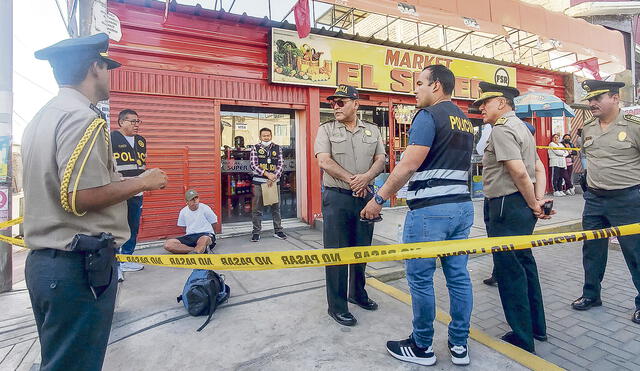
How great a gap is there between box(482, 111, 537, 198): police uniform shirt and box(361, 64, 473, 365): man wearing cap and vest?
1.82 ft

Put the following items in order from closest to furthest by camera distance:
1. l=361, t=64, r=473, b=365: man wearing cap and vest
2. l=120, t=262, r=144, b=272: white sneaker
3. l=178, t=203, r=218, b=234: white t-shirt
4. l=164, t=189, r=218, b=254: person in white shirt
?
l=361, t=64, r=473, b=365: man wearing cap and vest < l=120, t=262, r=144, b=272: white sneaker < l=164, t=189, r=218, b=254: person in white shirt < l=178, t=203, r=218, b=234: white t-shirt

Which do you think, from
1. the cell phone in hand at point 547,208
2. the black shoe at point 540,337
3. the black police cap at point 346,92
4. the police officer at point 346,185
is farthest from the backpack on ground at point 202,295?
the cell phone in hand at point 547,208

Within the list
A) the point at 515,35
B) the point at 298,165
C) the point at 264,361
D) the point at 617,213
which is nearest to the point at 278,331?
the point at 264,361

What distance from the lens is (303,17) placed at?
5.91 meters

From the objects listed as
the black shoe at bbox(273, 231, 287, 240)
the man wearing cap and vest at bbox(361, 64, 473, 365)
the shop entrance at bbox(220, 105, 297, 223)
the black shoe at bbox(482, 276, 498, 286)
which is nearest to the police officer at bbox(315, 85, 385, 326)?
the man wearing cap and vest at bbox(361, 64, 473, 365)

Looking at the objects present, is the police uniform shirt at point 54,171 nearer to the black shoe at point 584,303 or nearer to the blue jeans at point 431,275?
the blue jeans at point 431,275

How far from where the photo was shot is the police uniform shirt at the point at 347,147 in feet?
10.6

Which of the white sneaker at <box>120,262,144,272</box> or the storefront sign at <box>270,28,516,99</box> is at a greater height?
the storefront sign at <box>270,28,516,99</box>

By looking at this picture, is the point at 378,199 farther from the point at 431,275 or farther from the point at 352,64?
the point at 352,64

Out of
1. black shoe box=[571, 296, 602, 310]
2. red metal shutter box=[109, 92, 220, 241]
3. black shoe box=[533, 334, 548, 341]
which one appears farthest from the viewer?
red metal shutter box=[109, 92, 220, 241]

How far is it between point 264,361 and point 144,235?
449cm

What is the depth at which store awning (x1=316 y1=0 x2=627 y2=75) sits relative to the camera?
21.3 ft

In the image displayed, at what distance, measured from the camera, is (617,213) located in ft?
10.8

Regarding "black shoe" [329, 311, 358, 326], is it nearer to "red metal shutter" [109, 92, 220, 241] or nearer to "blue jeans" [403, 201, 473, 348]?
"blue jeans" [403, 201, 473, 348]
